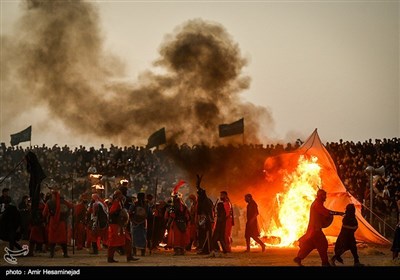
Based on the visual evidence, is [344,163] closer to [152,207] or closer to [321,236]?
[152,207]

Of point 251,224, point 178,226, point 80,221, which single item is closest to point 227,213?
point 251,224

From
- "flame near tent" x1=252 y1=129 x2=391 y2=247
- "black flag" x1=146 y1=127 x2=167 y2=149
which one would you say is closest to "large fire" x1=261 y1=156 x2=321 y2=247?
"flame near tent" x1=252 y1=129 x2=391 y2=247

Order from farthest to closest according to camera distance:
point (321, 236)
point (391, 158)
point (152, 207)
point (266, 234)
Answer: point (391, 158) → point (266, 234) → point (152, 207) → point (321, 236)

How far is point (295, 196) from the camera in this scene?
2420cm

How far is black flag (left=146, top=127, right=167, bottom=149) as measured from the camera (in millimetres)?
34156

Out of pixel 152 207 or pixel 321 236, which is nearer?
pixel 321 236

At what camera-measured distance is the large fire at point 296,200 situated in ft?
78.5

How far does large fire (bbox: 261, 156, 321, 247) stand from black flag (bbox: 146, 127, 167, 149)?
1027cm

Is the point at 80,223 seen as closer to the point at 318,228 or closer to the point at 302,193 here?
the point at 302,193

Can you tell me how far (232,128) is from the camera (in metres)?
33.7
